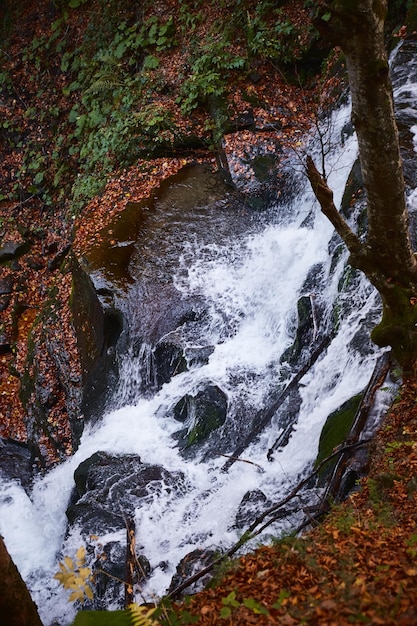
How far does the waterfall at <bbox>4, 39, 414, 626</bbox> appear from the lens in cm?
624

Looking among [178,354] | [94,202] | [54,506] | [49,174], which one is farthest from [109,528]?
[49,174]

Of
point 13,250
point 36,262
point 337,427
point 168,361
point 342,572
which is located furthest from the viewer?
point 13,250

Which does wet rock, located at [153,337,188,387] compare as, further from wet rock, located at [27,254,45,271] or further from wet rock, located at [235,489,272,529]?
wet rock, located at [27,254,45,271]

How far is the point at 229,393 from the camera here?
7.66m

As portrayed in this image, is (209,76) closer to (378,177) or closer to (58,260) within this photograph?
(58,260)

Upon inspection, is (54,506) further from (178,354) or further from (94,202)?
(94,202)

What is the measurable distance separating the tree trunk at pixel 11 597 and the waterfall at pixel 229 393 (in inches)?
101

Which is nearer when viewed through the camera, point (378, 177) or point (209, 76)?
point (378, 177)

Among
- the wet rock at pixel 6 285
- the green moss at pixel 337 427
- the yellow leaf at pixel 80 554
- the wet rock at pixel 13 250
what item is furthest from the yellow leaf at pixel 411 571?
the wet rock at pixel 13 250

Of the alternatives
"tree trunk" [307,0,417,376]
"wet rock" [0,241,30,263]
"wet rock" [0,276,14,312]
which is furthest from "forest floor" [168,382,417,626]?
"wet rock" [0,241,30,263]

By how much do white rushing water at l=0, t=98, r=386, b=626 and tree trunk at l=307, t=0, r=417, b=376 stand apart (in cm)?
126

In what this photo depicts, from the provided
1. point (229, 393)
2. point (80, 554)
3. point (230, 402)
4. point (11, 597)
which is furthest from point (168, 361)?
point (11, 597)

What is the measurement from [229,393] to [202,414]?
21.0 inches

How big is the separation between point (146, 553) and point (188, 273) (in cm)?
488
